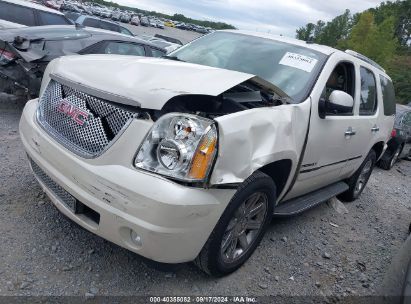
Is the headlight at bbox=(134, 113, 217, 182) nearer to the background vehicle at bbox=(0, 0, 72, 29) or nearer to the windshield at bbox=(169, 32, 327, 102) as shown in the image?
the windshield at bbox=(169, 32, 327, 102)

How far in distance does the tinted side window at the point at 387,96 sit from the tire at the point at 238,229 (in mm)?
3018

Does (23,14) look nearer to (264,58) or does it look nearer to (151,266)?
→ (264,58)

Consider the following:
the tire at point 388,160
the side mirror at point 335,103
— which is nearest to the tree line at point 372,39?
the tire at point 388,160

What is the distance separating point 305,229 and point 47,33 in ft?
15.6

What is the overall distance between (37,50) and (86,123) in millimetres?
3568

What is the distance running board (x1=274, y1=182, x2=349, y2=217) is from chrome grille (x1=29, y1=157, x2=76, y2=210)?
5.42ft

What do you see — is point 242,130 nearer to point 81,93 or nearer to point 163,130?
point 163,130

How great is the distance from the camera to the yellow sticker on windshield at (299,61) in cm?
378

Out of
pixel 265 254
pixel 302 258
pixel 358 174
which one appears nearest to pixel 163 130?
pixel 265 254

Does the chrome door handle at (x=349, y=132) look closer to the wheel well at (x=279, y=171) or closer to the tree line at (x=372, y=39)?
the wheel well at (x=279, y=171)

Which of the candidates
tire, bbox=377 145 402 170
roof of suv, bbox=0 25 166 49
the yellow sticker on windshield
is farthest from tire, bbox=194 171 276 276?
tire, bbox=377 145 402 170

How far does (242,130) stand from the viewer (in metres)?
2.63

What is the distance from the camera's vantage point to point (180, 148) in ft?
8.02

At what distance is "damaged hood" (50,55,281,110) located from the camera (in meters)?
2.59
